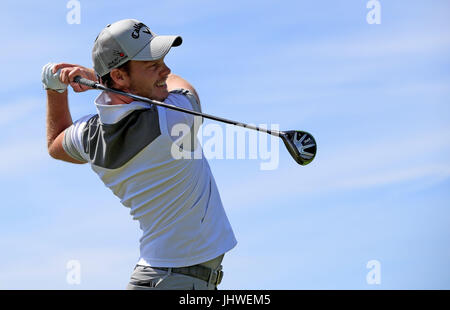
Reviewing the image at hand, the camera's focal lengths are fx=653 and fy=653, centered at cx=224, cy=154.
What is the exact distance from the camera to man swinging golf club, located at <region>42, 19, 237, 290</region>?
4000mm

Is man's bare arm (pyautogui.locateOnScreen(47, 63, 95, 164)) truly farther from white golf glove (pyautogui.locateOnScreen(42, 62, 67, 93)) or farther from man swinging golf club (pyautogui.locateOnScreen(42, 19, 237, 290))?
man swinging golf club (pyautogui.locateOnScreen(42, 19, 237, 290))

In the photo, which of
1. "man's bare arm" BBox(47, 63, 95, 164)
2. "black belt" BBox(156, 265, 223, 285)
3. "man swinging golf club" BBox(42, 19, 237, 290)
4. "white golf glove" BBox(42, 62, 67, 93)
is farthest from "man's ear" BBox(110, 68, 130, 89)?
"black belt" BBox(156, 265, 223, 285)

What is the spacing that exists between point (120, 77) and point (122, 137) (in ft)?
1.38

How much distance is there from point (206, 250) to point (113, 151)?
2.79 ft

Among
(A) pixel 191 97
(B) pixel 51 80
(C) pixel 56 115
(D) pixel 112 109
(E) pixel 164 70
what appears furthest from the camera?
(C) pixel 56 115

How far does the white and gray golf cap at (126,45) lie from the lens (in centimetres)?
409

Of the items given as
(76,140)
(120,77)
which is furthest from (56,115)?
(120,77)

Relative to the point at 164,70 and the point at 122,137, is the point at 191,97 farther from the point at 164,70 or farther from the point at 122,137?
the point at 122,137

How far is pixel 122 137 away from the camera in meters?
4.04

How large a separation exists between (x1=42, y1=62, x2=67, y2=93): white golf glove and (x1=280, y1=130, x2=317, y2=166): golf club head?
5.26 feet

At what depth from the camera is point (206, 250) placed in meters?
4.09

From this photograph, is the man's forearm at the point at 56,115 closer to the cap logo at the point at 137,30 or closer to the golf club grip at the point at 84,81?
the golf club grip at the point at 84,81
